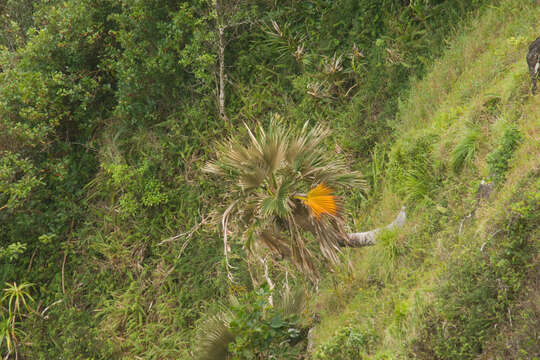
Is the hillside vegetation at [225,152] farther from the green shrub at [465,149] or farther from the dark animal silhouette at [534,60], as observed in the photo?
the dark animal silhouette at [534,60]

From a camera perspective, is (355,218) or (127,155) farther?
(127,155)

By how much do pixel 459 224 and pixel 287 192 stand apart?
166cm

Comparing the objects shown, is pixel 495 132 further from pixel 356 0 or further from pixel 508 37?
pixel 356 0

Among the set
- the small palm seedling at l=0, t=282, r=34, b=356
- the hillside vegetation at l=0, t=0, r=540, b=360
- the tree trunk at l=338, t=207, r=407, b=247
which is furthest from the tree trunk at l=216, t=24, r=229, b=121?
the small palm seedling at l=0, t=282, r=34, b=356

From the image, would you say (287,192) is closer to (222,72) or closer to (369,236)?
(369,236)

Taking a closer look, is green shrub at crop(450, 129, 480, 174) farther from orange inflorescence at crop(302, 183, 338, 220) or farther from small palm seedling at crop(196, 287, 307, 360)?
small palm seedling at crop(196, 287, 307, 360)

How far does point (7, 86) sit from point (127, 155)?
2.41m

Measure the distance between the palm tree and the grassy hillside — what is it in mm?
770

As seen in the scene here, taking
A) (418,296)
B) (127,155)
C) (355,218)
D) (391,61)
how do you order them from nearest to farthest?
(418,296) → (355,218) → (391,61) → (127,155)

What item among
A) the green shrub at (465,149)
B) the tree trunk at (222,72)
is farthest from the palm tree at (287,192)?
the tree trunk at (222,72)

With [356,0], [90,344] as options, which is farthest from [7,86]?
[356,0]

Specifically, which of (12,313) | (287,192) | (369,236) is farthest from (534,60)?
(12,313)

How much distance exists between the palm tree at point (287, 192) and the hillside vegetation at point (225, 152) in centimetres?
8

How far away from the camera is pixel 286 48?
9.11 metres
